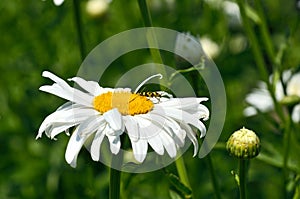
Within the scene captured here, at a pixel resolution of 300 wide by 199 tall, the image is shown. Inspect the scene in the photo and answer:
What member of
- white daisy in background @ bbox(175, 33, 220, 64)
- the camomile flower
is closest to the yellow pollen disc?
the camomile flower

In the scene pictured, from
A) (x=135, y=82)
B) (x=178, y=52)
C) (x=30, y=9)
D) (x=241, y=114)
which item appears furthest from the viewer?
(x=30, y=9)

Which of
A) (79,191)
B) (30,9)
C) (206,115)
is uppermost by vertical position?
(30,9)

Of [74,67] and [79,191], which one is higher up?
[74,67]

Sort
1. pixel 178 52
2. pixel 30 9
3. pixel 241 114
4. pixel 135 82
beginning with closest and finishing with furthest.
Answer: pixel 178 52 → pixel 135 82 → pixel 241 114 → pixel 30 9

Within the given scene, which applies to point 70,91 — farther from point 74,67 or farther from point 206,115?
point 74,67

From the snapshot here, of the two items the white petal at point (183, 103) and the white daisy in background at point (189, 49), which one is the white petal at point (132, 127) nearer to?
the white petal at point (183, 103)

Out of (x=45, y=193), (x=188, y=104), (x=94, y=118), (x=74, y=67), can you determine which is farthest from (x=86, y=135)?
(x=74, y=67)

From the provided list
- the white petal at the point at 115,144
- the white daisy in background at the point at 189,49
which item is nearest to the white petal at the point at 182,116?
the white petal at the point at 115,144
